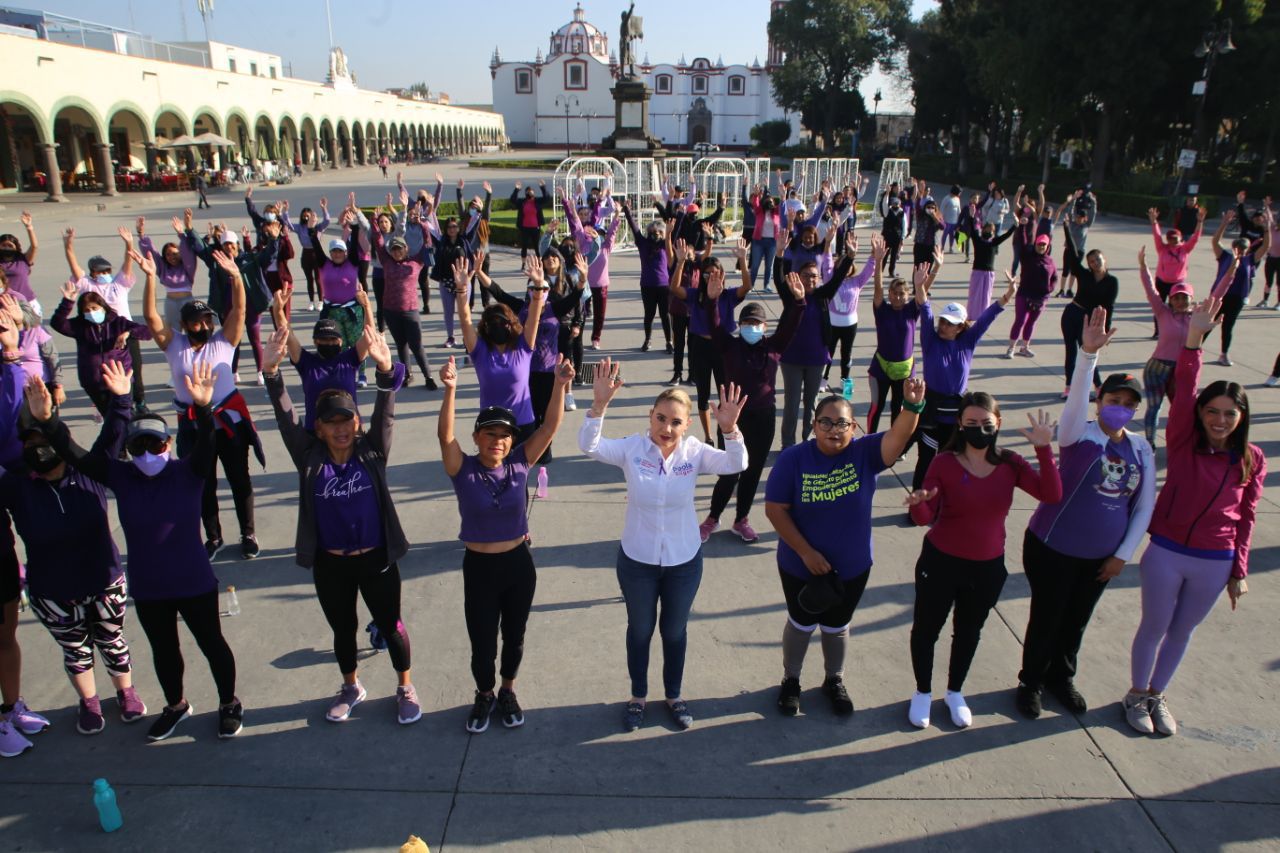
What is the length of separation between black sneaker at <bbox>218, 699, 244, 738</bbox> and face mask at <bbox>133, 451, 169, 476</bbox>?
1.24 metres

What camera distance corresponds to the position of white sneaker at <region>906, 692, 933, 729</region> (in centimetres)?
393

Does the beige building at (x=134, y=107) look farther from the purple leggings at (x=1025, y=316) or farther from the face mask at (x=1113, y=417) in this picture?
the face mask at (x=1113, y=417)

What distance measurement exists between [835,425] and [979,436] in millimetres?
639

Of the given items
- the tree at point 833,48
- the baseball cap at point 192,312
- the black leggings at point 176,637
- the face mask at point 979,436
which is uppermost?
the tree at point 833,48

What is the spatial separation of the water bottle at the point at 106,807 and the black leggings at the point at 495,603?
1.54m

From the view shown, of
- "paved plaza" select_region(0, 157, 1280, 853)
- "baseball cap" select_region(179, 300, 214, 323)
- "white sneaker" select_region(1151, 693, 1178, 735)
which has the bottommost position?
"paved plaza" select_region(0, 157, 1280, 853)

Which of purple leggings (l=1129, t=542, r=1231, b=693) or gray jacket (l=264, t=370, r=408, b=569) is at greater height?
gray jacket (l=264, t=370, r=408, b=569)

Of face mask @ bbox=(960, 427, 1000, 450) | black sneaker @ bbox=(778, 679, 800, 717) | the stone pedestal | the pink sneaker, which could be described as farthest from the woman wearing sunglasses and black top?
the stone pedestal

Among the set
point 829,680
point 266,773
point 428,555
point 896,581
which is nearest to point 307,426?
point 428,555

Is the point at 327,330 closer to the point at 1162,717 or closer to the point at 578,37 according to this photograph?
the point at 1162,717

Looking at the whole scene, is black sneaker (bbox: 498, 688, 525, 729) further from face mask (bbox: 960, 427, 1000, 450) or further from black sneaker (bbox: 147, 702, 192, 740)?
face mask (bbox: 960, 427, 1000, 450)

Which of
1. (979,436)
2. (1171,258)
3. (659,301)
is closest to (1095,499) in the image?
(979,436)

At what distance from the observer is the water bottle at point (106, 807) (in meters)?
3.20

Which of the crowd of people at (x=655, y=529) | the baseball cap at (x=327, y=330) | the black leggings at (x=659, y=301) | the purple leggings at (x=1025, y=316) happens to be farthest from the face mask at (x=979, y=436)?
the purple leggings at (x=1025, y=316)
